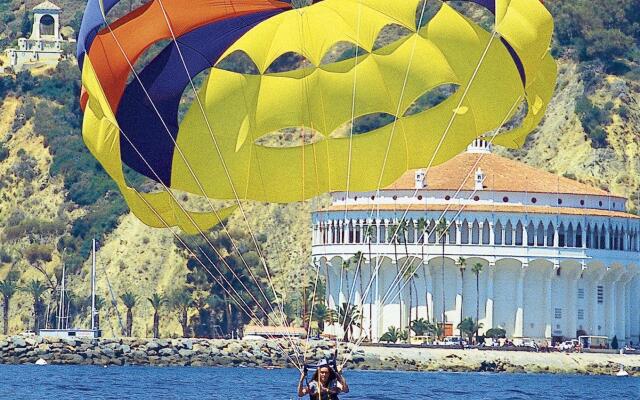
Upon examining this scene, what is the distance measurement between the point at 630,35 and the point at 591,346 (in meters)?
44.7

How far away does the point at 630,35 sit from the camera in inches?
6629

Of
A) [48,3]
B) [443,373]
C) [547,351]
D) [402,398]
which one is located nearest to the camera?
[402,398]

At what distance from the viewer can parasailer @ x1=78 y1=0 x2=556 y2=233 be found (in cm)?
5016

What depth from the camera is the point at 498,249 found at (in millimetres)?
128375

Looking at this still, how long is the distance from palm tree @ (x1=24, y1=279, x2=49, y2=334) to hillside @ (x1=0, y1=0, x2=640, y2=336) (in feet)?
2.10

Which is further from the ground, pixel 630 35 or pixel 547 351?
pixel 630 35

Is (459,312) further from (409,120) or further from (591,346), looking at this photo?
(409,120)

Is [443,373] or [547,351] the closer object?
[443,373]

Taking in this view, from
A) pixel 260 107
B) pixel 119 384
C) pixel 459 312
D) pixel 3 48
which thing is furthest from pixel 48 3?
pixel 260 107

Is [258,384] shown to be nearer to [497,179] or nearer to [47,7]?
[497,179]

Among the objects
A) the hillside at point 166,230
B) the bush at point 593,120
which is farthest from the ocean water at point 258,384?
the bush at point 593,120

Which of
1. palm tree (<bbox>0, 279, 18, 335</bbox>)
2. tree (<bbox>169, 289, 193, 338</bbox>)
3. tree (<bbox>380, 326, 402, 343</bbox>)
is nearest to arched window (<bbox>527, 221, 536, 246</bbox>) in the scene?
tree (<bbox>380, 326, 402, 343</bbox>)

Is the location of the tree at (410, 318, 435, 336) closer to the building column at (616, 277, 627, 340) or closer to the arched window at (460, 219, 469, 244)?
the arched window at (460, 219, 469, 244)

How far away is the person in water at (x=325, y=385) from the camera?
46.1 metres
